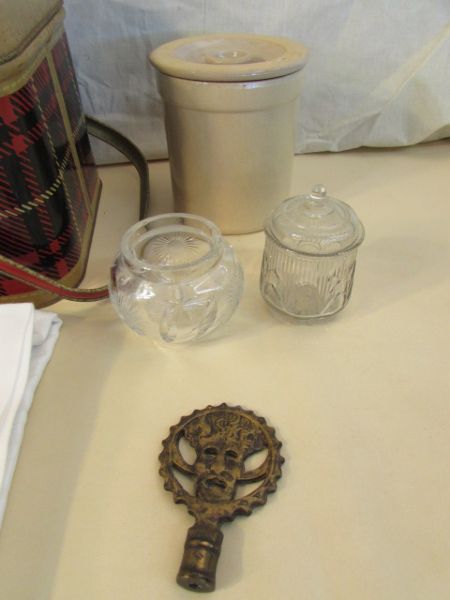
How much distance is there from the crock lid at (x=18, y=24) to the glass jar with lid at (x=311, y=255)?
21cm

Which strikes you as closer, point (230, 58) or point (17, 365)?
point (17, 365)

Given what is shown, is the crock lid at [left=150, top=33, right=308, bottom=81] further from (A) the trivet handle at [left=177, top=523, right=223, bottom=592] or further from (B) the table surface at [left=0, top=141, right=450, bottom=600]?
(A) the trivet handle at [left=177, top=523, right=223, bottom=592]

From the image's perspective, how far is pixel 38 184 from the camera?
35 cm

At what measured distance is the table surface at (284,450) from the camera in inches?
9.7

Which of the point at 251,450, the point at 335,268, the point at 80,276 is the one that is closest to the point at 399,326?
the point at 335,268

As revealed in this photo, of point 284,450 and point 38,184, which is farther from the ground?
point 38,184

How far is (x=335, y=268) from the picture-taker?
0.38m

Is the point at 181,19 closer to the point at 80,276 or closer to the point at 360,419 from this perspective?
the point at 80,276

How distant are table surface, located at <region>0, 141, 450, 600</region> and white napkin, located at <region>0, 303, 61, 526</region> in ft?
0.03

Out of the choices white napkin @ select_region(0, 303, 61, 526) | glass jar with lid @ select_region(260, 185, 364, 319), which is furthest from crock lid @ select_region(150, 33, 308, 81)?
white napkin @ select_region(0, 303, 61, 526)

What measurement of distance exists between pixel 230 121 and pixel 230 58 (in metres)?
0.05

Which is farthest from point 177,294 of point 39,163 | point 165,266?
point 39,163

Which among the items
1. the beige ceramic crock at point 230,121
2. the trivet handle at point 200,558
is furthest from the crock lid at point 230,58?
the trivet handle at point 200,558

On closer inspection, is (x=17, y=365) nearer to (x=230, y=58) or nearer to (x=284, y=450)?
(x=284, y=450)
